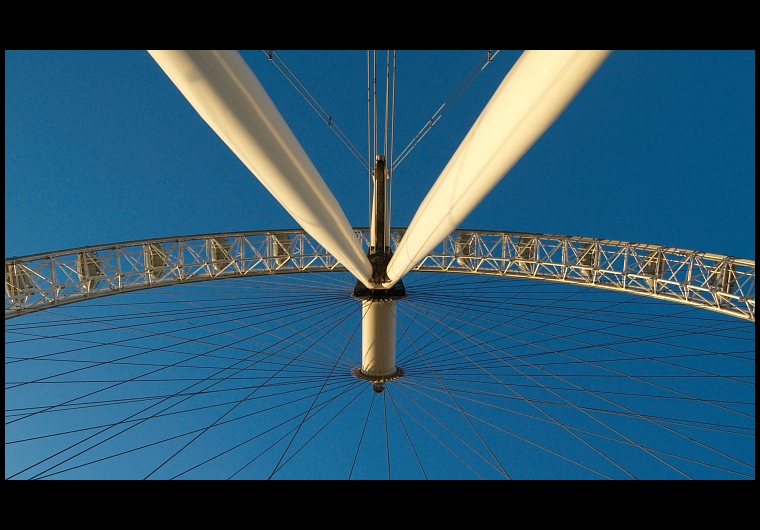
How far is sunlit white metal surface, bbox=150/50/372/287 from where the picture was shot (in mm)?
4379

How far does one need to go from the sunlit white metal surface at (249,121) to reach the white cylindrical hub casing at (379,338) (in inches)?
374

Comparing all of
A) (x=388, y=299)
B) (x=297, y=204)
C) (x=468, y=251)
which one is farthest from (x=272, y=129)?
(x=468, y=251)

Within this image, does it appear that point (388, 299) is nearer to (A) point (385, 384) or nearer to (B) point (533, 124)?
(A) point (385, 384)

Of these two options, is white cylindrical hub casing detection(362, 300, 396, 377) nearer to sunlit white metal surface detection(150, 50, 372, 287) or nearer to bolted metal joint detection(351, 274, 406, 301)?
bolted metal joint detection(351, 274, 406, 301)

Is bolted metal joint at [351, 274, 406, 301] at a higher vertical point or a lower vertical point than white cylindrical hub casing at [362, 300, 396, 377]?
higher

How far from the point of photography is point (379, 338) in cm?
1745

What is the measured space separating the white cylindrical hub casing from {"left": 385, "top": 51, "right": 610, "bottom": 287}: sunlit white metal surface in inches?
362

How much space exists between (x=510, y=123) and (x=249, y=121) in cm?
259

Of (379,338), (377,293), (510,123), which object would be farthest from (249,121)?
(379,338)

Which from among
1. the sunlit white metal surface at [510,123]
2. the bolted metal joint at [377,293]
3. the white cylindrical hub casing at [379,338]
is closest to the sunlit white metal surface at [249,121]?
the sunlit white metal surface at [510,123]

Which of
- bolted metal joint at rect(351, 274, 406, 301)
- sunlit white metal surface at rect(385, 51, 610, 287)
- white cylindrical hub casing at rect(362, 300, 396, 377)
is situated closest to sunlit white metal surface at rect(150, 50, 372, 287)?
sunlit white metal surface at rect(385, 51, 610, 287)

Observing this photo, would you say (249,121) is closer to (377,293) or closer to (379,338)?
(377,293)
